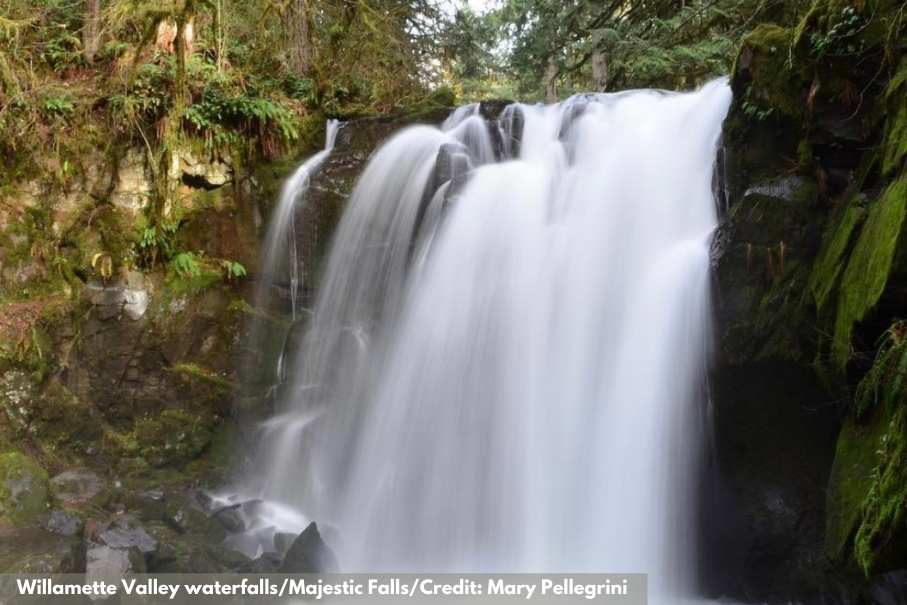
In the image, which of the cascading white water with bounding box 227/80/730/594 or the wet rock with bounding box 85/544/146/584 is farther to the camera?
the cascading white water with bounding box 227/80/730/594

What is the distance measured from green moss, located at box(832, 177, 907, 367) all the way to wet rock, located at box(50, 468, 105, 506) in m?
6.61

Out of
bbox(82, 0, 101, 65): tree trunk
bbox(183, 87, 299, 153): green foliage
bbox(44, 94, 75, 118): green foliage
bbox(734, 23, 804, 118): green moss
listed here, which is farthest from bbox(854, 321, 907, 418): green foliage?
bbox(82, 0, 101, 65): tree trunk

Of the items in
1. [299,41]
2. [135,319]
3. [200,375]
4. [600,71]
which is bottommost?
[200,375]

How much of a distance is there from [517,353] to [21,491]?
471 cm

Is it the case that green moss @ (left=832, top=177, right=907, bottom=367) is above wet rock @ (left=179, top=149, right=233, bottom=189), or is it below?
below

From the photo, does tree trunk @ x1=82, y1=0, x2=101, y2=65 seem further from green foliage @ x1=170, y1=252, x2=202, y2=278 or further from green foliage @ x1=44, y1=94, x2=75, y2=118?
green foliage @ x1=170, y1=252, x2=202, y2=278

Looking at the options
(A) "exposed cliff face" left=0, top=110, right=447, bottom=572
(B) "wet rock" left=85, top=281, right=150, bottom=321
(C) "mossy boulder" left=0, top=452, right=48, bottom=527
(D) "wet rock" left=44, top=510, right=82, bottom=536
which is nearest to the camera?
(D) "wet rock" left=44, top=510, right=82, bottom=536

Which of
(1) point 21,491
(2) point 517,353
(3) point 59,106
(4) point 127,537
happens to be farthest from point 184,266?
(2) point 517,353

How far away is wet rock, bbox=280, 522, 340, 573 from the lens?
17.2 ft

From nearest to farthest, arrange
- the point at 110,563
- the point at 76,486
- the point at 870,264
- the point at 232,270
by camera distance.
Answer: the point at 870,264, the point at 110,563, the point at 76,486, the point at 232,270

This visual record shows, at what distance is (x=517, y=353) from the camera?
6.04 metres

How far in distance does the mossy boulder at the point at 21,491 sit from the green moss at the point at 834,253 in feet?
21.8

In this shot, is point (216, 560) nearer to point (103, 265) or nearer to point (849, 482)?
point (103, 265)

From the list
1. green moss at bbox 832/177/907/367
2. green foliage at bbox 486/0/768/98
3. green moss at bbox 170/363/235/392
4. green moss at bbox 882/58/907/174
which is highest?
green foliage at bbox 486/0/768/98
